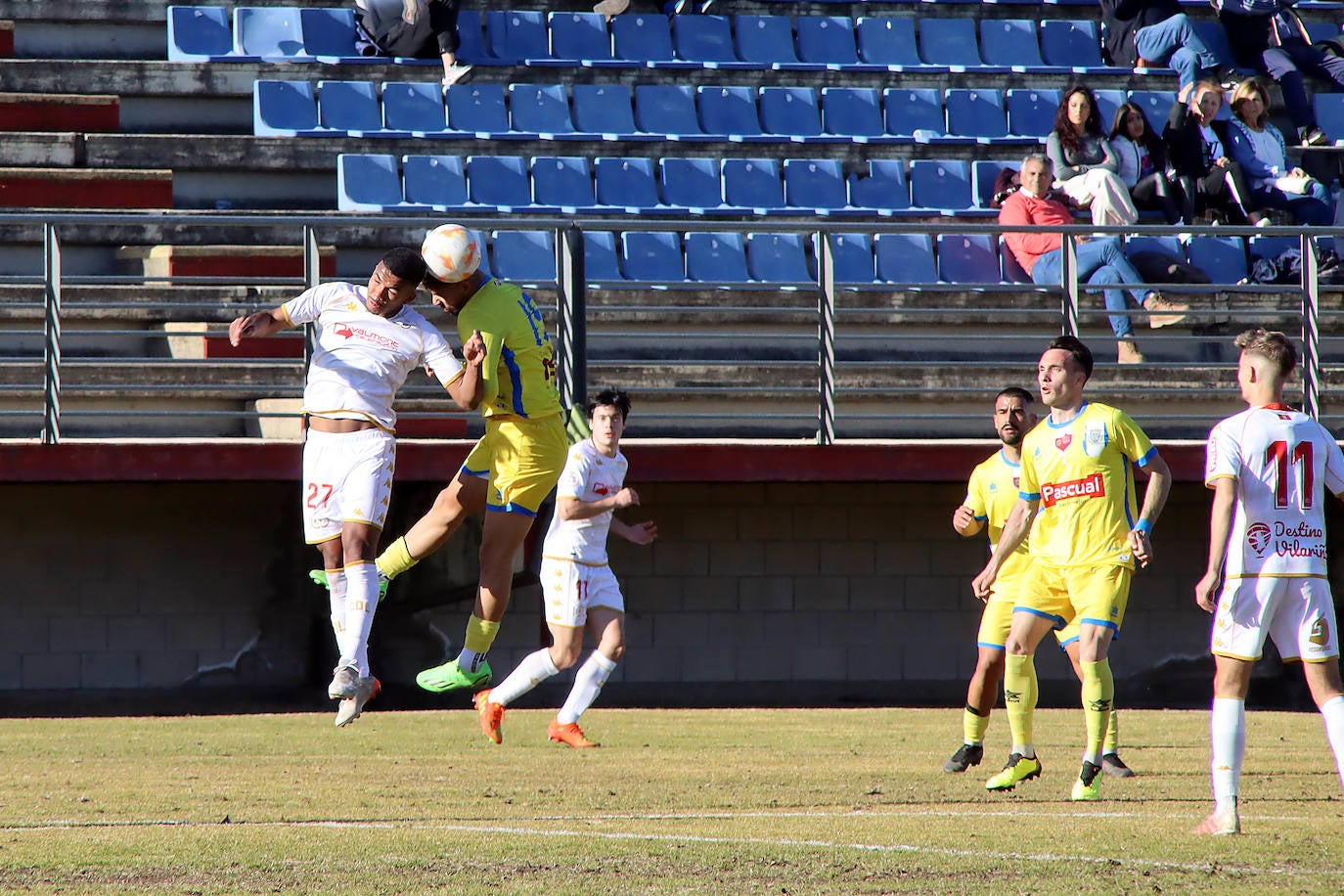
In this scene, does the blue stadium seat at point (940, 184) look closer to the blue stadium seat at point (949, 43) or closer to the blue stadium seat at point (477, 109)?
→ the blue stadium seat at point (949, 43)

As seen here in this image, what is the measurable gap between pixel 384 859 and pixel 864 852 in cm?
173

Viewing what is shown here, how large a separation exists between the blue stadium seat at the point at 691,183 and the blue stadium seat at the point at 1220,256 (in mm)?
4239

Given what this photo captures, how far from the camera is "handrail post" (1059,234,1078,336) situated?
12.9 meters

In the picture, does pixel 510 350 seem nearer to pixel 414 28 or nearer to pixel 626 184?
pixel 626 184

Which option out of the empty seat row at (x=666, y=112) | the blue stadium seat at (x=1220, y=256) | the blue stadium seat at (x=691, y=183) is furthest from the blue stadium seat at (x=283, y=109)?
the blue stadium seat at (x=1220, y=256)

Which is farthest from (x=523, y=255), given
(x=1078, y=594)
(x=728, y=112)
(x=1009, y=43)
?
(x=1078, y=594)

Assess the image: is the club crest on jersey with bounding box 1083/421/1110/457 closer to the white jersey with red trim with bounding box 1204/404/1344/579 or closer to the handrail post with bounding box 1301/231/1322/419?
the white jersey with red trim with bounding box 1204/404/1344/579

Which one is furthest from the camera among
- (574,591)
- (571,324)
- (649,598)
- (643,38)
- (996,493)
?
(643,38)

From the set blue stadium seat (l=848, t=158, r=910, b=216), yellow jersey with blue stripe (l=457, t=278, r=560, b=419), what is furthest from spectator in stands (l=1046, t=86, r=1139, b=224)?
yellow jersey with blue stripe (l=457, t=278, r=560, b=419)

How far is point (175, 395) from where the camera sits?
44.0 ft

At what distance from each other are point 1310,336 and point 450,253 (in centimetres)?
772

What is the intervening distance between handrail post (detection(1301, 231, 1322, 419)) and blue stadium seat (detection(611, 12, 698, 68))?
22.2ft

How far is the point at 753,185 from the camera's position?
16.3 meters

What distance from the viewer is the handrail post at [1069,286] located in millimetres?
12930
